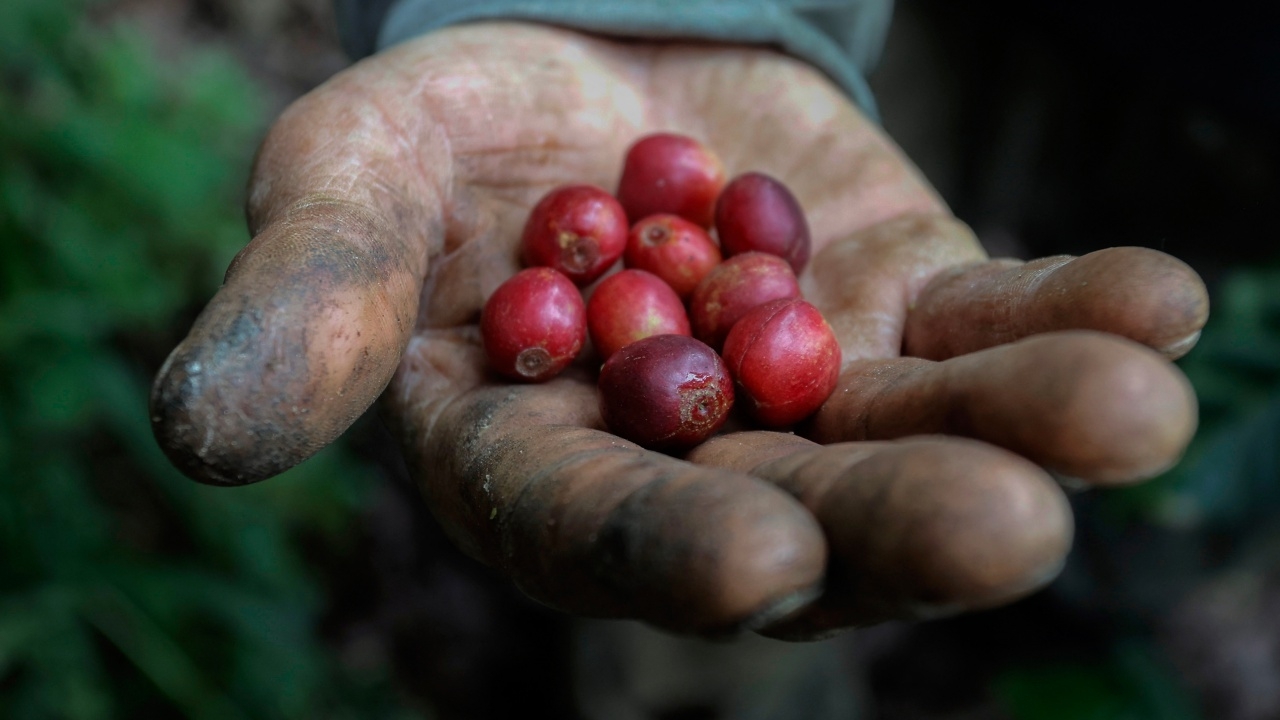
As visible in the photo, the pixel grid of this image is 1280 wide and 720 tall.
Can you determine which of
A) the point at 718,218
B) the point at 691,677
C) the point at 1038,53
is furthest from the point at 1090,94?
the point at 691,677

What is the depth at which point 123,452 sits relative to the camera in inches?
156

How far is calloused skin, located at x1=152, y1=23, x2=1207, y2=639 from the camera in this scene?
51.8 inches

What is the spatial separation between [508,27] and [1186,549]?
3.49 metres

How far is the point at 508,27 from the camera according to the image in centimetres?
306

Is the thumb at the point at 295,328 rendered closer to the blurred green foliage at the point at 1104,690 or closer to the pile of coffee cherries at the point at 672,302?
the pile of coffee cherries at the point at 672,302

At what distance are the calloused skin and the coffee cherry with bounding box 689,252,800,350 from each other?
0.23 metres

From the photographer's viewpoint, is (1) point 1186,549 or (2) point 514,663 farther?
(2) point 514,663

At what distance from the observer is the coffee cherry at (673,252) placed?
2.69m

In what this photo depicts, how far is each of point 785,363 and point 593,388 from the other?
584 mm

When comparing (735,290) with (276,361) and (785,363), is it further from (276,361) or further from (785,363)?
(276,361)

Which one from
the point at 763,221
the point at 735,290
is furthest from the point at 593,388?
the point at 763,221

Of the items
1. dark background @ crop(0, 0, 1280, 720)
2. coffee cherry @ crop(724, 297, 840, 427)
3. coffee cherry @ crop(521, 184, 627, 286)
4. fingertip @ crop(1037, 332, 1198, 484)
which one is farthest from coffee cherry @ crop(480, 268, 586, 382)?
dark background @ crop(0, 0, 1280, 720)

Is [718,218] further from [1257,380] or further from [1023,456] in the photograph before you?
[1257,380]

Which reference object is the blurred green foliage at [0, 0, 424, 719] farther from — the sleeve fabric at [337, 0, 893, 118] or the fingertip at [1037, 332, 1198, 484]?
the fingertip at [1037, 332, 1198, 484]
